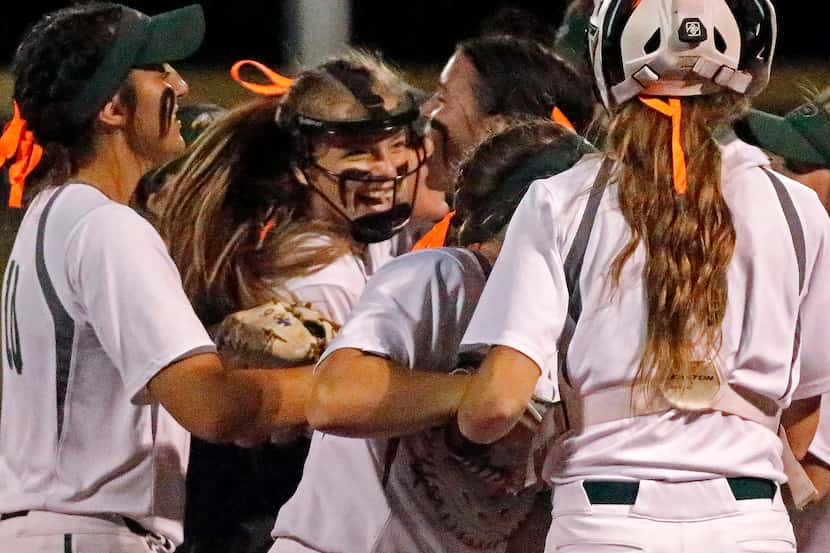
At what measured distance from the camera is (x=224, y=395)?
2250mm

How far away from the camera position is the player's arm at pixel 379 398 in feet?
7.03

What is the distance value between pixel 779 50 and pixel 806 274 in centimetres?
76

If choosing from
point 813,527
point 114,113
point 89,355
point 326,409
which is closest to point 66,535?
point 89,355

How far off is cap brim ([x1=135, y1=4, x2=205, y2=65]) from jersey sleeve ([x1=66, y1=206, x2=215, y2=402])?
372mm

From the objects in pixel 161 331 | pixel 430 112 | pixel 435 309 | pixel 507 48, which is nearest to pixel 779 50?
pixel 507 48

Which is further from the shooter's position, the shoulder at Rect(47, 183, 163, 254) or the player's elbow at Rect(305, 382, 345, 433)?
the shoulder at Rect(47, 183, 163, 254)

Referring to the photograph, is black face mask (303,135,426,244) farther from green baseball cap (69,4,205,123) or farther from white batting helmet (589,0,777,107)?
white batting helmet (589,0,777,107)

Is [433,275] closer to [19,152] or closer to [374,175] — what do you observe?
[374,175]

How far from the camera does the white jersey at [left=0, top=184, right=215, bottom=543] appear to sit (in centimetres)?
227

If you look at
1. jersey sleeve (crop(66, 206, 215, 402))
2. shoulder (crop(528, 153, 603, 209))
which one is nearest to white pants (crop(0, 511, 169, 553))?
jersey sleeve (crop(66, 206, 215, 402))

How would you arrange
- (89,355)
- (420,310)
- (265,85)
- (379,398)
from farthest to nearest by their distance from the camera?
(265,85)
(89,355)
(420,310)
(379,398)

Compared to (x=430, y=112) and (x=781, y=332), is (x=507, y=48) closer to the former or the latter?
(x=430, y=112)

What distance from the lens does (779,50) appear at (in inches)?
102

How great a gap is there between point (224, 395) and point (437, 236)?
52 cm
